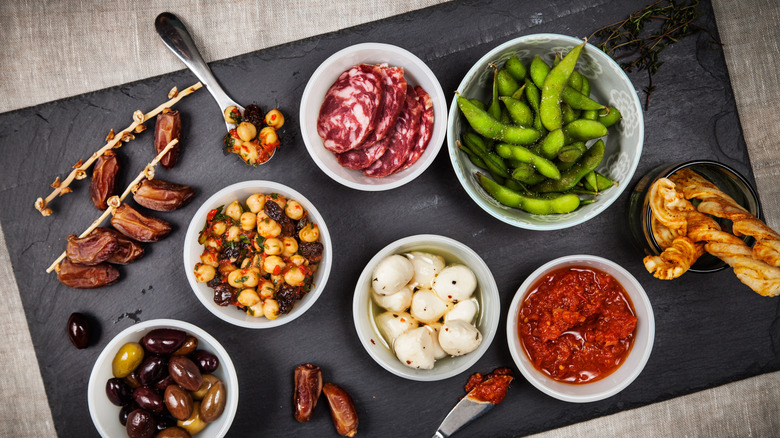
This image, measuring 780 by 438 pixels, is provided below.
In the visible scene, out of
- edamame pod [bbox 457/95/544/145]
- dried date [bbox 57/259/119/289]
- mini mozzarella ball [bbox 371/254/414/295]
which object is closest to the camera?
edamame pod [bbox 457/95/544/145]

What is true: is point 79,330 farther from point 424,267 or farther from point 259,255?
point 424,267

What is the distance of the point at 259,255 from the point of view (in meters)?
1.66

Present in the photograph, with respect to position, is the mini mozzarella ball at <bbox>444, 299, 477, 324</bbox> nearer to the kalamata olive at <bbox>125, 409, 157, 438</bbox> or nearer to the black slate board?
the black slate board

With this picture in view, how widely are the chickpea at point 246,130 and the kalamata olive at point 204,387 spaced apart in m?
0.80

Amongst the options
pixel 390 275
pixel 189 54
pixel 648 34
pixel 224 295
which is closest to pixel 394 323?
pixel 390 275

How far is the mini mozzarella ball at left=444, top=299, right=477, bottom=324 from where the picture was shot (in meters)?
1.69

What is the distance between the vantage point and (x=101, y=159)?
1.73 meters

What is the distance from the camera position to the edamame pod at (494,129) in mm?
1522

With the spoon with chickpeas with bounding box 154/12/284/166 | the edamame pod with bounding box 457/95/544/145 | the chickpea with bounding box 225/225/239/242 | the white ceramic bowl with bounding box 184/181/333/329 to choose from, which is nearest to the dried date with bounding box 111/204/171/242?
the white ceramic bowl with bounding box 184/181/333/329

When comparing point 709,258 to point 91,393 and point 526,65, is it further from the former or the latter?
point 91,393

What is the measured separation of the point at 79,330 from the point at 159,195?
54 cm

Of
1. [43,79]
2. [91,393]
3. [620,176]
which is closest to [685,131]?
[620,176]

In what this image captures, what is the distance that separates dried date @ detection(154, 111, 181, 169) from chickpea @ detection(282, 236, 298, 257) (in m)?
0.49

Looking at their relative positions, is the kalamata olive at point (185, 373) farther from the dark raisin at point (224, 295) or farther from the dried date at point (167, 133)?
the dried date at point (167, 133)
